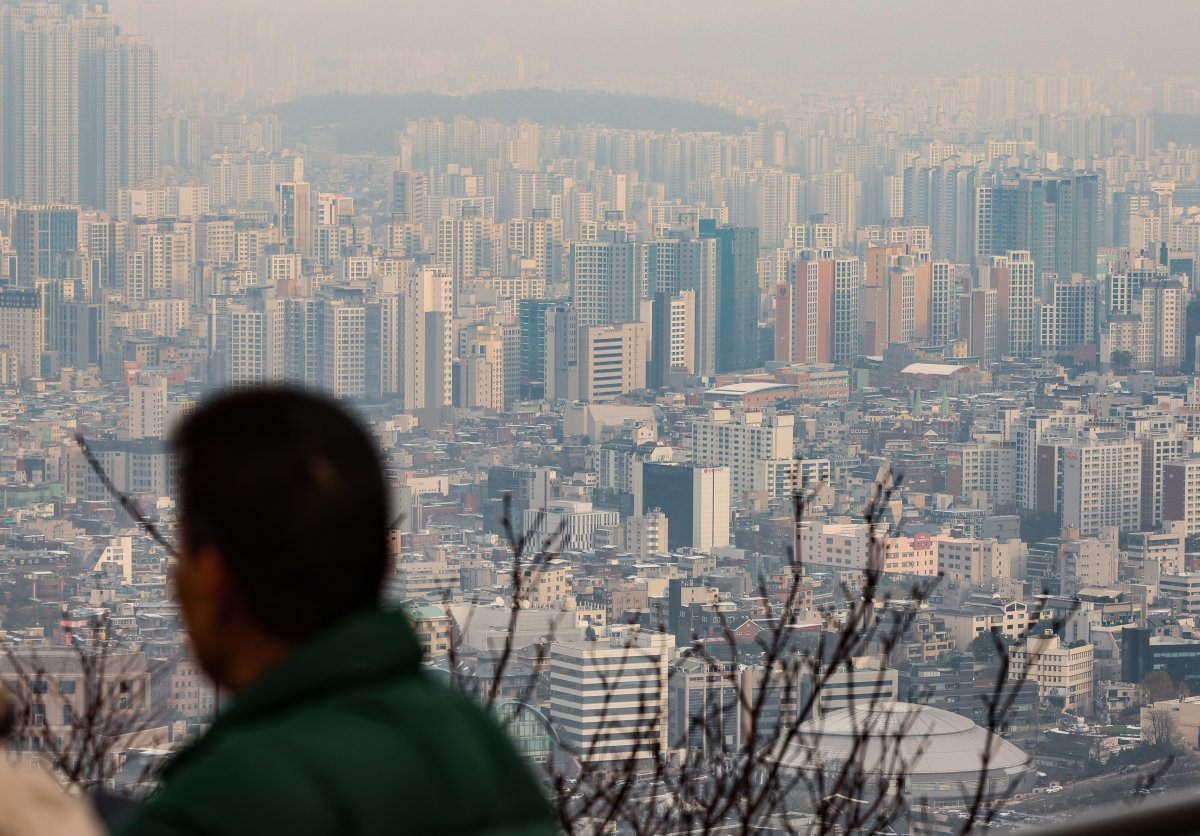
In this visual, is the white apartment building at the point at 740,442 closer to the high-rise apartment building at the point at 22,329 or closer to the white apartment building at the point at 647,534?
the white apartment building at the point at 647,534

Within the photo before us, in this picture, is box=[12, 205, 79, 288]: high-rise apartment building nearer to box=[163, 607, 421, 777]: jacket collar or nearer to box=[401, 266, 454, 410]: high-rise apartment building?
box=[401, 266, 454, 410]: high-rise apartment building

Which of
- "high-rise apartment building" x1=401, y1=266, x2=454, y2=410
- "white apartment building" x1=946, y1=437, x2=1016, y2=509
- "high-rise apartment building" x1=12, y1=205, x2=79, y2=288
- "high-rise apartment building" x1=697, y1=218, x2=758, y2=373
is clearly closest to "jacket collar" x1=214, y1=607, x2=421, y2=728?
"white apartment building" x1=946, y1=437, x2=1016, y2=509

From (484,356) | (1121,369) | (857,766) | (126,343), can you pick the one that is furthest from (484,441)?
(857,766)

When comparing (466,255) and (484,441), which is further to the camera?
(466,255)

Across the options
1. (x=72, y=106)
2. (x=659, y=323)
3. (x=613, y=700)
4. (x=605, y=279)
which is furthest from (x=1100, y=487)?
(x=72, y=106)

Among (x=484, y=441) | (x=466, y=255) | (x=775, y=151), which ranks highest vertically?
(x=775, y=151)

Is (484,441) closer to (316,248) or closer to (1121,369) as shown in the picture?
(316,248)

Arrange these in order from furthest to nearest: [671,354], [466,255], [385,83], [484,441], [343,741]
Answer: [385,83] < [466,255] < [671,354] < [484,441] < [343,741]
